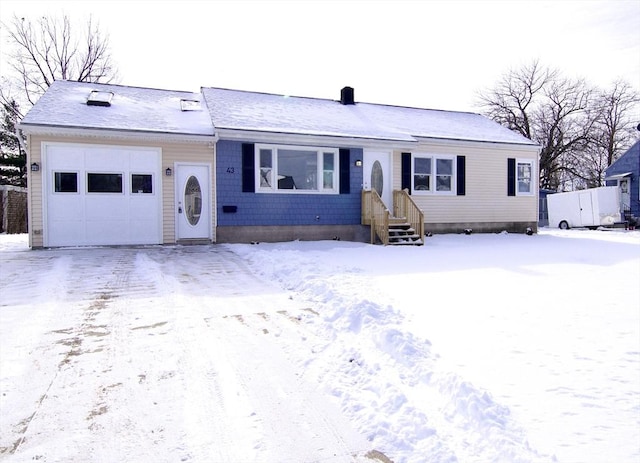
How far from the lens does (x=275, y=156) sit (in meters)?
11.2

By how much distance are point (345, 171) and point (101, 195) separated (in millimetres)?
6254

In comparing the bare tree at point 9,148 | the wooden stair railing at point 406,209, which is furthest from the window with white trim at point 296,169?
the bare tree at point 9,148

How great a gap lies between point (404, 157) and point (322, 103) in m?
4.03

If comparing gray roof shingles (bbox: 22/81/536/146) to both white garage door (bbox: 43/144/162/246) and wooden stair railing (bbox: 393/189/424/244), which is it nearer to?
white garage door (bbox: 43/144/162/246)

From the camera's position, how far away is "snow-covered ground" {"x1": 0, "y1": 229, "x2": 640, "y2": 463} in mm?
2256

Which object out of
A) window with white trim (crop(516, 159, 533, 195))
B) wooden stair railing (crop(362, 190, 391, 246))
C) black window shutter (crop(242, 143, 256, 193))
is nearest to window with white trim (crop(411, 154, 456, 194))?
wooden stair railing (crop(362, 190, 391, 246))

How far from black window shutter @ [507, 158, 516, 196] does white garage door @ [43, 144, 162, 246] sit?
11183 mm

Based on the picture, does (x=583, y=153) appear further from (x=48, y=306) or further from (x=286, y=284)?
(x=48, y=306)

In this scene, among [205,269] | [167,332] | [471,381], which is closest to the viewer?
[471,381]

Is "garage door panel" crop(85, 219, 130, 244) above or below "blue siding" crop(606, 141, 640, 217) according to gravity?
below

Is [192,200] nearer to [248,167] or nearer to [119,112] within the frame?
[248,167]

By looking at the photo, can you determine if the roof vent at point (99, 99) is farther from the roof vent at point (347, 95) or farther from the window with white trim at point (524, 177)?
the window with white trim at point (524, 177)

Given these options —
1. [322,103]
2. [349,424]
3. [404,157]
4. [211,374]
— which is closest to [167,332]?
[211,374]

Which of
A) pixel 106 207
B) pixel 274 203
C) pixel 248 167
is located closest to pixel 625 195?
pixel 274 203
